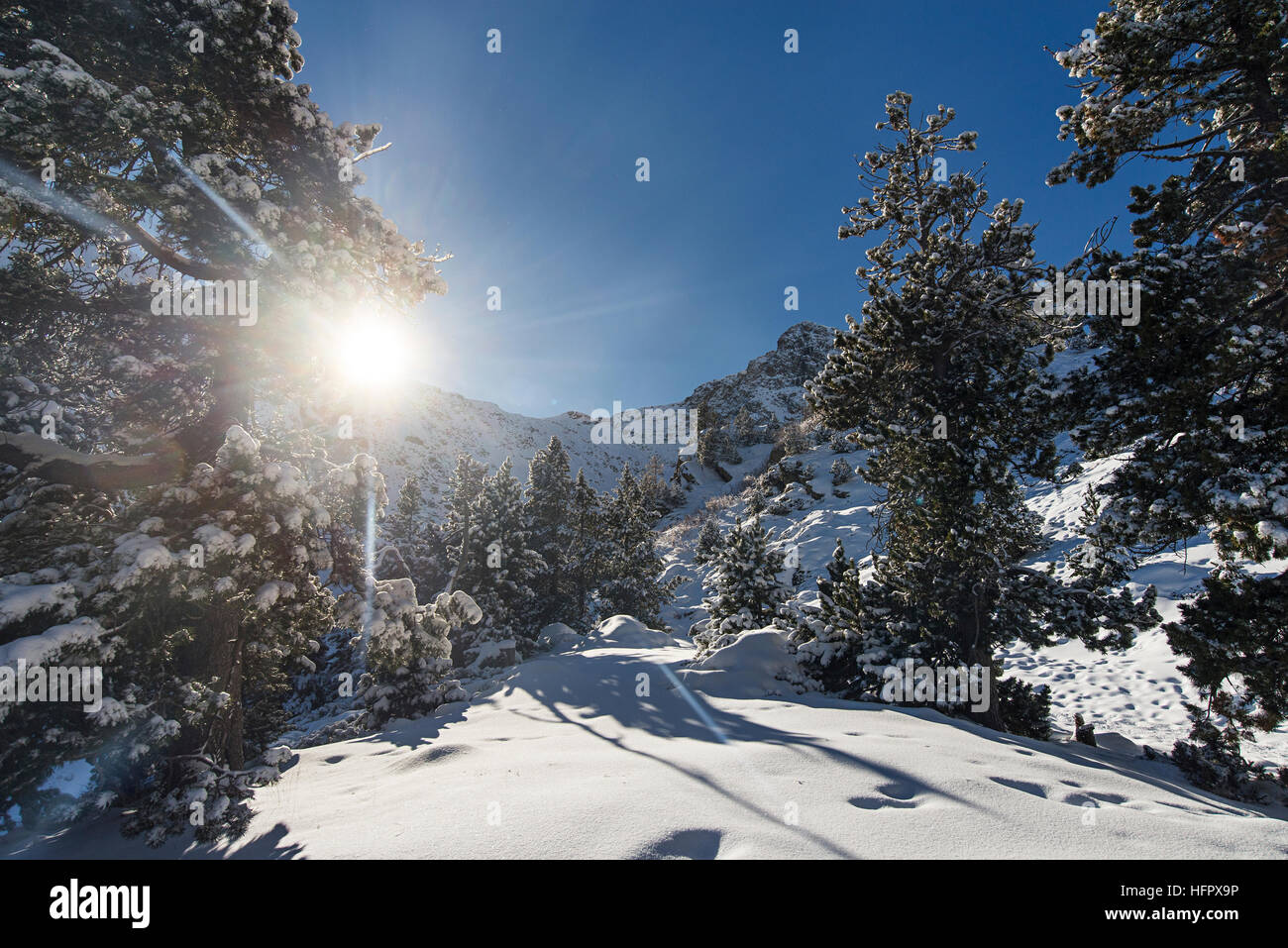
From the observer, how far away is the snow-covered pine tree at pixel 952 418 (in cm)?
864

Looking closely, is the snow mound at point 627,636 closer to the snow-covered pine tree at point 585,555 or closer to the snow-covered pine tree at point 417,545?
the snow-covered pine tree at point 585,555

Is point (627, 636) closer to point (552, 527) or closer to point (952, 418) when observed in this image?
point (552, 527)

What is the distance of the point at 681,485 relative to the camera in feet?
232

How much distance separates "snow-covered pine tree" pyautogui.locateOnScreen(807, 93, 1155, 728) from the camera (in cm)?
864

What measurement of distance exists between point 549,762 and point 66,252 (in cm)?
825

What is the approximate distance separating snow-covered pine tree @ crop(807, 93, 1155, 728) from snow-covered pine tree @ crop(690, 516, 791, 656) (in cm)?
655

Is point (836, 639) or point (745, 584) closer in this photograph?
point (836, 639)

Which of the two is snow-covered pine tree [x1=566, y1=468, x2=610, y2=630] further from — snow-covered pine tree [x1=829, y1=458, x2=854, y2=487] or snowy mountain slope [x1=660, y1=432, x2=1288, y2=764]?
snow-covered pine tree [x1=829, y1=458, x2=854, y2=487]

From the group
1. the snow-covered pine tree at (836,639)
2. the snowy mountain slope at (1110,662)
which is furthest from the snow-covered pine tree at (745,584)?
the snow-covered pine tree at (836,639)

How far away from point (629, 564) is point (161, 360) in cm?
2416

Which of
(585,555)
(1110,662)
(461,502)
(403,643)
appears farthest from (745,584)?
(461,502)

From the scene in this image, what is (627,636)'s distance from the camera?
21547 millimetres

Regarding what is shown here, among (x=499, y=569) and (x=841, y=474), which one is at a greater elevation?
(x=841, y=474)

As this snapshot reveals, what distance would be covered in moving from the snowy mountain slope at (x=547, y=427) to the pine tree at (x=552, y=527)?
18.7m
